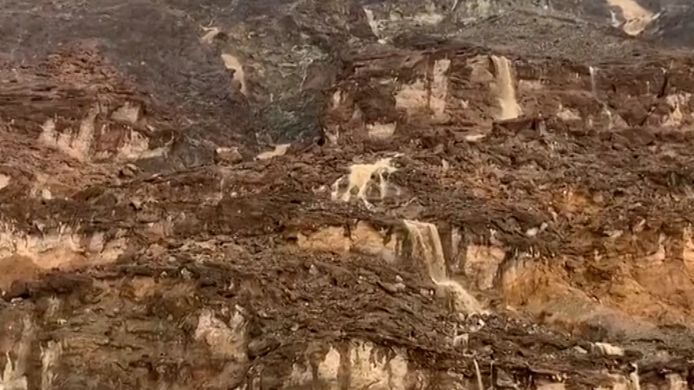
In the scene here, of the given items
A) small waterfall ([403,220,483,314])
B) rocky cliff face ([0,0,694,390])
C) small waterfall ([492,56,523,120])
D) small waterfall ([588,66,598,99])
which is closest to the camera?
rocky cliff face ([0,0,694,390])

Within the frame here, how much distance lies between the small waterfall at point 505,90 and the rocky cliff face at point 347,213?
1.1 inches

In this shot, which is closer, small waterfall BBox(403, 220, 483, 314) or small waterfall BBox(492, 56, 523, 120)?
small waterfall BBox(403, 220, 483, 314)

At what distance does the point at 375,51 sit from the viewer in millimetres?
12805

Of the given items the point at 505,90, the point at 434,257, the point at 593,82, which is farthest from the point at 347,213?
the point at 593,82

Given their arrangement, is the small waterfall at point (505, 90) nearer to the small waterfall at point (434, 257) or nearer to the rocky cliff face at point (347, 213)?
the rocky cliff face at point (347, 213)

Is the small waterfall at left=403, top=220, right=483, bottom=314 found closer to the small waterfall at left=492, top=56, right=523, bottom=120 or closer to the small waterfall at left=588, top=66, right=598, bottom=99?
the small waterfall at left=492, top=56, right=523, bottom=120

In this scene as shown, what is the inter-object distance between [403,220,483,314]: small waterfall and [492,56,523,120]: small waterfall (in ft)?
6.29

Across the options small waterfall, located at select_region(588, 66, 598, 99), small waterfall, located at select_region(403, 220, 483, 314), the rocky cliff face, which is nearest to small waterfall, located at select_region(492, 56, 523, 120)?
the rocky cliff face

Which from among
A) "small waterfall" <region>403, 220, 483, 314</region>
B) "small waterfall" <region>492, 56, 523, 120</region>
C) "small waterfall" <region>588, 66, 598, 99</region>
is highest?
"small waterfall" <region>588, 66, 598, 99</region>

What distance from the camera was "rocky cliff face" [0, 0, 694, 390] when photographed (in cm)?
968

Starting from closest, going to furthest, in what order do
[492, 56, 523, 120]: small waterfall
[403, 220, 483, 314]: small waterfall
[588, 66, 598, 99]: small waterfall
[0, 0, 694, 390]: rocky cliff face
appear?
1. [0, 0, 694, 390]: rocky cliff face
2. [403, 220, 483, 314]: small waterfall
3. [492, 56, 523, 120]: small waterfall
4. [588, 66, 598, 99]: small waterfall

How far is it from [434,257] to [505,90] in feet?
8.51

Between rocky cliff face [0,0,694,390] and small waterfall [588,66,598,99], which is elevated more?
small waterfall [588,66,598,99]

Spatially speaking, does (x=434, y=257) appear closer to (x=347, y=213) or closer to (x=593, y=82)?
(x=347, y=213)
